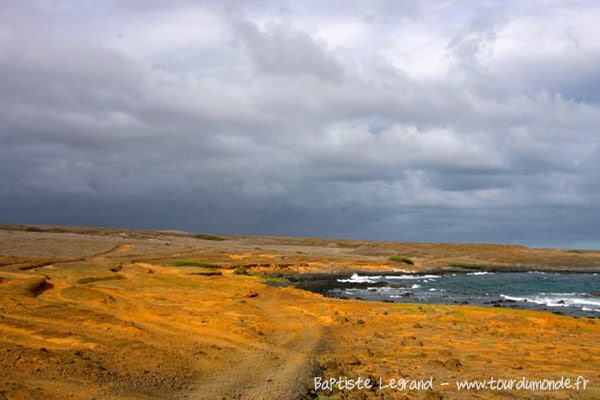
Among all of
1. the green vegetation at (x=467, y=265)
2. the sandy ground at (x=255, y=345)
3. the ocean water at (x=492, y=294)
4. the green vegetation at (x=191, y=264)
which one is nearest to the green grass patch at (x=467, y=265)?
the green vegetation at (x=467, y=265)

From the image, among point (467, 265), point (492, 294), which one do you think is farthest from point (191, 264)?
point (467, 265)

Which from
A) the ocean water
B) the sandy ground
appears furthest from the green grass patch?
the sandy ground

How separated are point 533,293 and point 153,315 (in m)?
42.3

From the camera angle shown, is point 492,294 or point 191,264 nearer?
point 492,294

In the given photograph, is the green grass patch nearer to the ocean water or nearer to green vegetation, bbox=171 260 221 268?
the ocean water

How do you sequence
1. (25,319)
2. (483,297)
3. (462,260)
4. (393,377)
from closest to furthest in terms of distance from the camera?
(393,377) → (25,319) → (483,297) → (462,260)

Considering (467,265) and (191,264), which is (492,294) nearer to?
(191,264)

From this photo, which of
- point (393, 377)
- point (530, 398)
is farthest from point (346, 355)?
point (530, 398)

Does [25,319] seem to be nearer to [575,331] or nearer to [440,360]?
[440,360]

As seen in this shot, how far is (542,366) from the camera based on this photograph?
1584 centimetres

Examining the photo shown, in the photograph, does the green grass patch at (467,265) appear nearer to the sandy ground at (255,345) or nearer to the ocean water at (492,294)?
the ocean water at (492,294)

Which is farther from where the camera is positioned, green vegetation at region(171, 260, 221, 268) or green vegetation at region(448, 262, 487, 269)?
green vegetation at region(448, 262, 487, 269)

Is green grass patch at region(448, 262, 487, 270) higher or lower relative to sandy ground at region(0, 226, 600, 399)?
lower

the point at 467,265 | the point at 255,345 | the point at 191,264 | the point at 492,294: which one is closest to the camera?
the point at 255,345
